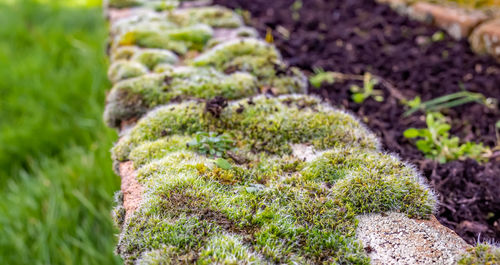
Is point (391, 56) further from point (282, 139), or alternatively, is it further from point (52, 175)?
point (52, 175)

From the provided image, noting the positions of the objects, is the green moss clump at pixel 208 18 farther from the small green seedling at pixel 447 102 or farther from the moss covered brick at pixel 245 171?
the small green seedling at pixel 447 102

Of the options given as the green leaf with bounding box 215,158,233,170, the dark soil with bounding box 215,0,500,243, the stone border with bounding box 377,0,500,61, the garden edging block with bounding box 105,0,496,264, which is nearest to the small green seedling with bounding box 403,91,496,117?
the dark soil with bounding box 215,0,500,243

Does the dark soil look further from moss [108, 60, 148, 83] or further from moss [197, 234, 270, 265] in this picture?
moss [108, 60, 148, 83]

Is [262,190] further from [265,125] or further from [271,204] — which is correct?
[265,125]

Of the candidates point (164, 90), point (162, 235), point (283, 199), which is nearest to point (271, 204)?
point (283, 199)

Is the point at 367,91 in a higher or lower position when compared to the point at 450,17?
lower

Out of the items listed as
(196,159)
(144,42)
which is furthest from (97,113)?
(196,159)
